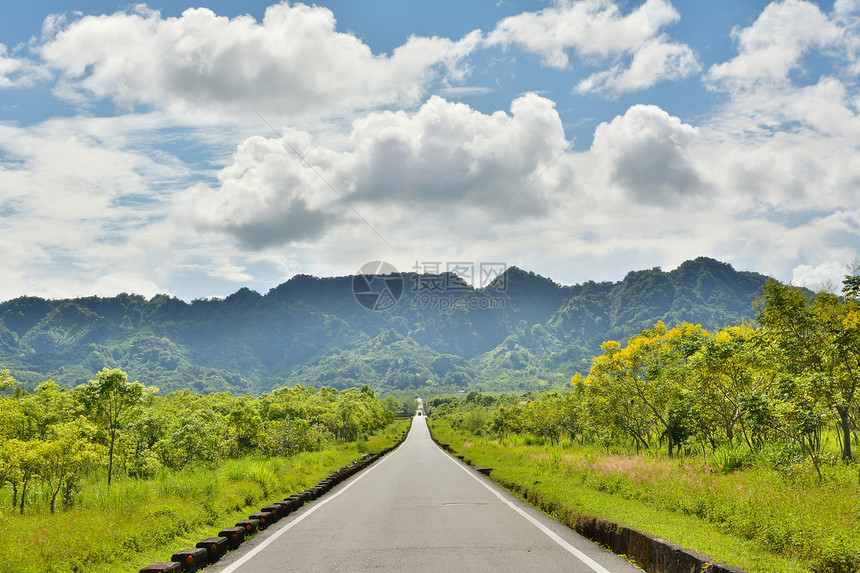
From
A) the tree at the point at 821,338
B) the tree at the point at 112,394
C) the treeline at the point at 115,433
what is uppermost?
the tree at the point at 821,338

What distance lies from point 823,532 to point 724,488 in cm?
361

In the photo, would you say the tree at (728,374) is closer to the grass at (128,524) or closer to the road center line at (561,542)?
the road center line at (561,542)

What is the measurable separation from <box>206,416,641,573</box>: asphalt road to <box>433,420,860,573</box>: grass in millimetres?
981

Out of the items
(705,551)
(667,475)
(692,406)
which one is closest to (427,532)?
(705,551)

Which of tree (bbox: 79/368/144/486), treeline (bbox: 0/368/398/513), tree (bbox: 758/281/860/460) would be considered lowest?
treeline (bbox: 0/368/398/513)

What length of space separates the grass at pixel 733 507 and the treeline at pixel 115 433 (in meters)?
11.5

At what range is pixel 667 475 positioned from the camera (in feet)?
41.4

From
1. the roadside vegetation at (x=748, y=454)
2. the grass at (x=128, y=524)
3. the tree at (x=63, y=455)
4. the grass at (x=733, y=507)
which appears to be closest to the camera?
the grass at (x=733, y=507)

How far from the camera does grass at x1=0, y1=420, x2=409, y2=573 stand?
20.5ft

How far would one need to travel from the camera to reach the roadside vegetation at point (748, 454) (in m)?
6.92

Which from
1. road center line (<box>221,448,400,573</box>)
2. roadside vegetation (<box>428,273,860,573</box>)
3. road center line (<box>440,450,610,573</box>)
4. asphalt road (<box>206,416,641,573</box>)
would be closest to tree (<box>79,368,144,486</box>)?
road center line (<box>221,448,400,573</box>)

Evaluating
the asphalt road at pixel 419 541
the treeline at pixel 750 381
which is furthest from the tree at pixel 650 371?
the asphalt road at pixel 419 541

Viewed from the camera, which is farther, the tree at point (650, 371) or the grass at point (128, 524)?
the tree at point (650, 371)

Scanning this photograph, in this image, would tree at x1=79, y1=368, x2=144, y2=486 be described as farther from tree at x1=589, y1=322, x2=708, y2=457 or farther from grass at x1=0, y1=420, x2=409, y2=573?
tree at x1=589, y1=322, x2=708, y2=457
